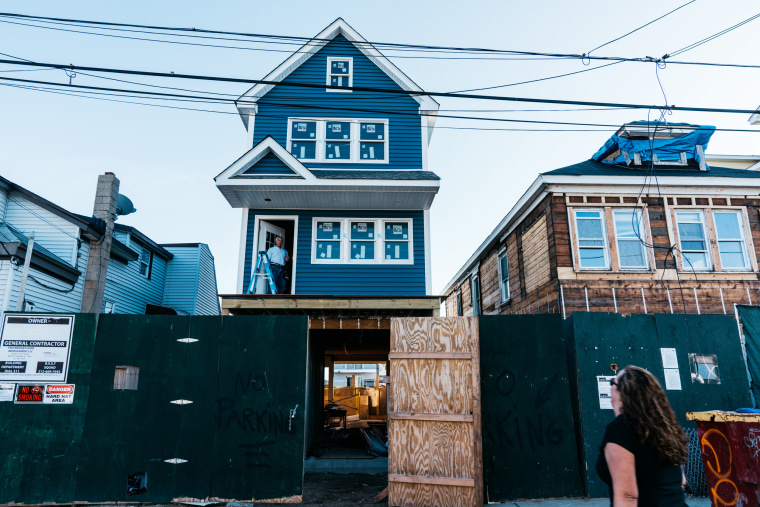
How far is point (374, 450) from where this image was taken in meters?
10.5

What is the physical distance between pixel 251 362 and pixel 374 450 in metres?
4.43

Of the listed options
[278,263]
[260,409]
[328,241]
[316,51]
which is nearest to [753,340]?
[260,409]

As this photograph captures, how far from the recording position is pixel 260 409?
725 centimetres

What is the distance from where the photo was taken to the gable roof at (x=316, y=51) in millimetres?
13461

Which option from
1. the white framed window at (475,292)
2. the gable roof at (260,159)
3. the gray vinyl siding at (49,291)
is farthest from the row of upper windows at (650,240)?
the gray vinyl siding at (49,291)

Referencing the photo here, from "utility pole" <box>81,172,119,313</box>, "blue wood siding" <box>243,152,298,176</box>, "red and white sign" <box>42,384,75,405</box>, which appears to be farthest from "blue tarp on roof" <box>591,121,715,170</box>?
"utility pole" <box>81,172,119,313</box>

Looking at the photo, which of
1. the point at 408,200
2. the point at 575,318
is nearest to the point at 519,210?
the point at 408,200

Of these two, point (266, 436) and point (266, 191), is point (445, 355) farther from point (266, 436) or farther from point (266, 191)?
point (266, 191)

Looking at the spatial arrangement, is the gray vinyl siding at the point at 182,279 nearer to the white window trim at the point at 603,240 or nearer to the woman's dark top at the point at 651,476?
the white window trim at the point at 603,240

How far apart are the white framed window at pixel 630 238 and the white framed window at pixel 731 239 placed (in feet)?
6.71

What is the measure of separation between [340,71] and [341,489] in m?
11.2

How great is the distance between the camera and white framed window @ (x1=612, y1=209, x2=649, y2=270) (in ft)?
39.8

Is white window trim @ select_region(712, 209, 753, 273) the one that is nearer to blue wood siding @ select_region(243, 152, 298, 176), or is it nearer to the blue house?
the blue house

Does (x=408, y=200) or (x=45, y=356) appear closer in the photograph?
(x=45, y=356)
